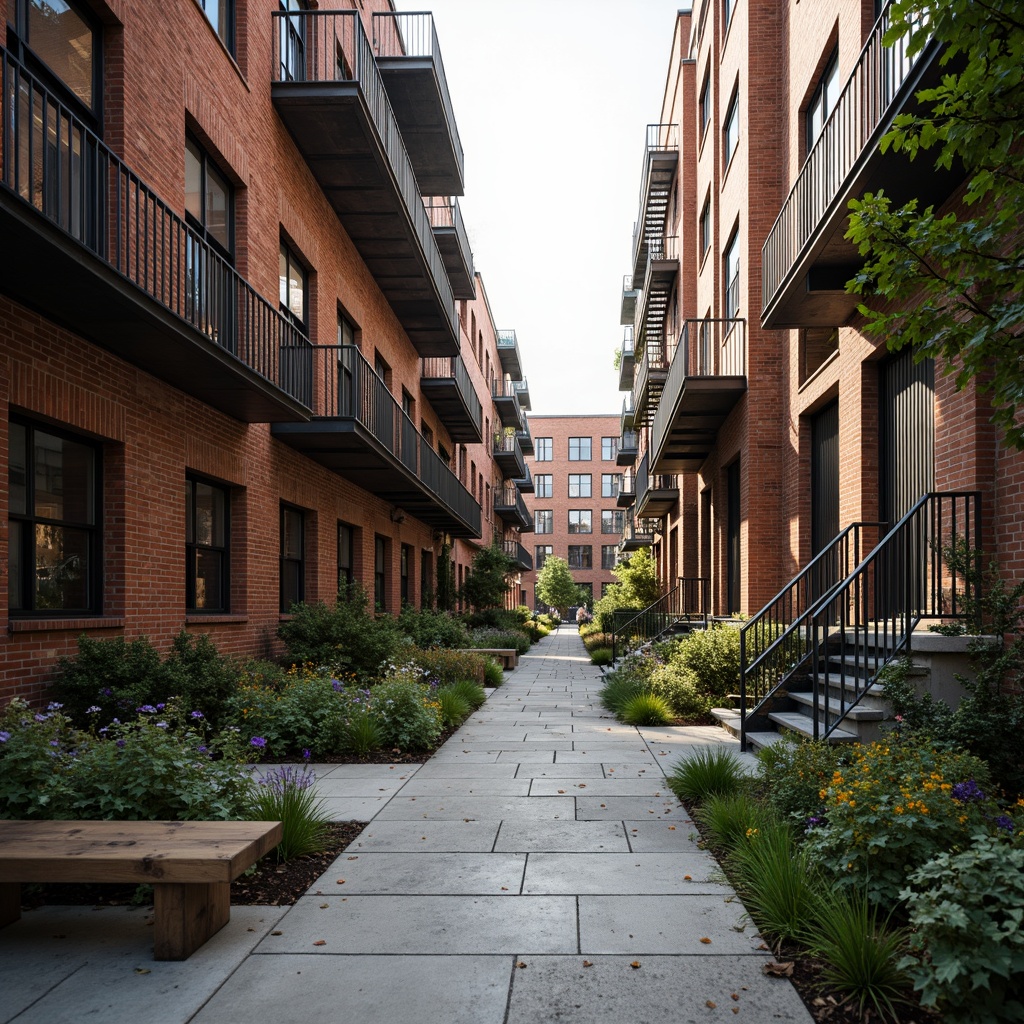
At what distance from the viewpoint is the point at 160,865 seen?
3766mm

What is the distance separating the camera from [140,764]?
4.89 metres

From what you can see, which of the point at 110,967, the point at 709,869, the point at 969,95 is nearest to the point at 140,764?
the point at 110,967

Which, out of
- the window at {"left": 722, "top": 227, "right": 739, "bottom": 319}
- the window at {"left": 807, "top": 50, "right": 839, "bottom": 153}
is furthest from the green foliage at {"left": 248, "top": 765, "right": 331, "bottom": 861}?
the window at {"left": 722, "top": 227, "right": 739, "bottom": 319}

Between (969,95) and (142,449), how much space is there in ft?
24.4

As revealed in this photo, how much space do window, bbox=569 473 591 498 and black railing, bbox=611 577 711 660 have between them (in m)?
52.4

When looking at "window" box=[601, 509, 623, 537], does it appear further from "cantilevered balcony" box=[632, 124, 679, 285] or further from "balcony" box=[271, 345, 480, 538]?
"balcony" box=[271, 345, 480, 538]

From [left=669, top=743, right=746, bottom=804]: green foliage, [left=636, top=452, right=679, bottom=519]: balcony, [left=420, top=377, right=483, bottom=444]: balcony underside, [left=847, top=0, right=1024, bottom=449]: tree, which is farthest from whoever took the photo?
[left=636, top=452, right=679, bottom=519]: balcony

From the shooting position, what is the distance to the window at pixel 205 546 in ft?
33.3

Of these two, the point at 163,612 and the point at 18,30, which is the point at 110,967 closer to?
the point at 163,612

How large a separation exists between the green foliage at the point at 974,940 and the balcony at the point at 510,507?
4178 cm

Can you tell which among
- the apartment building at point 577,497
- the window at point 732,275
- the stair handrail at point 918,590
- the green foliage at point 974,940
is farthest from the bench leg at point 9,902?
the apartment building at point 577,497

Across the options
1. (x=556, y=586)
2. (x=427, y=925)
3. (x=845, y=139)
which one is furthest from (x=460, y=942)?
(x=556, y=586)

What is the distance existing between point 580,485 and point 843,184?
67704mm

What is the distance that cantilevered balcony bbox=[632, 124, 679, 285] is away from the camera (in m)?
23.5
